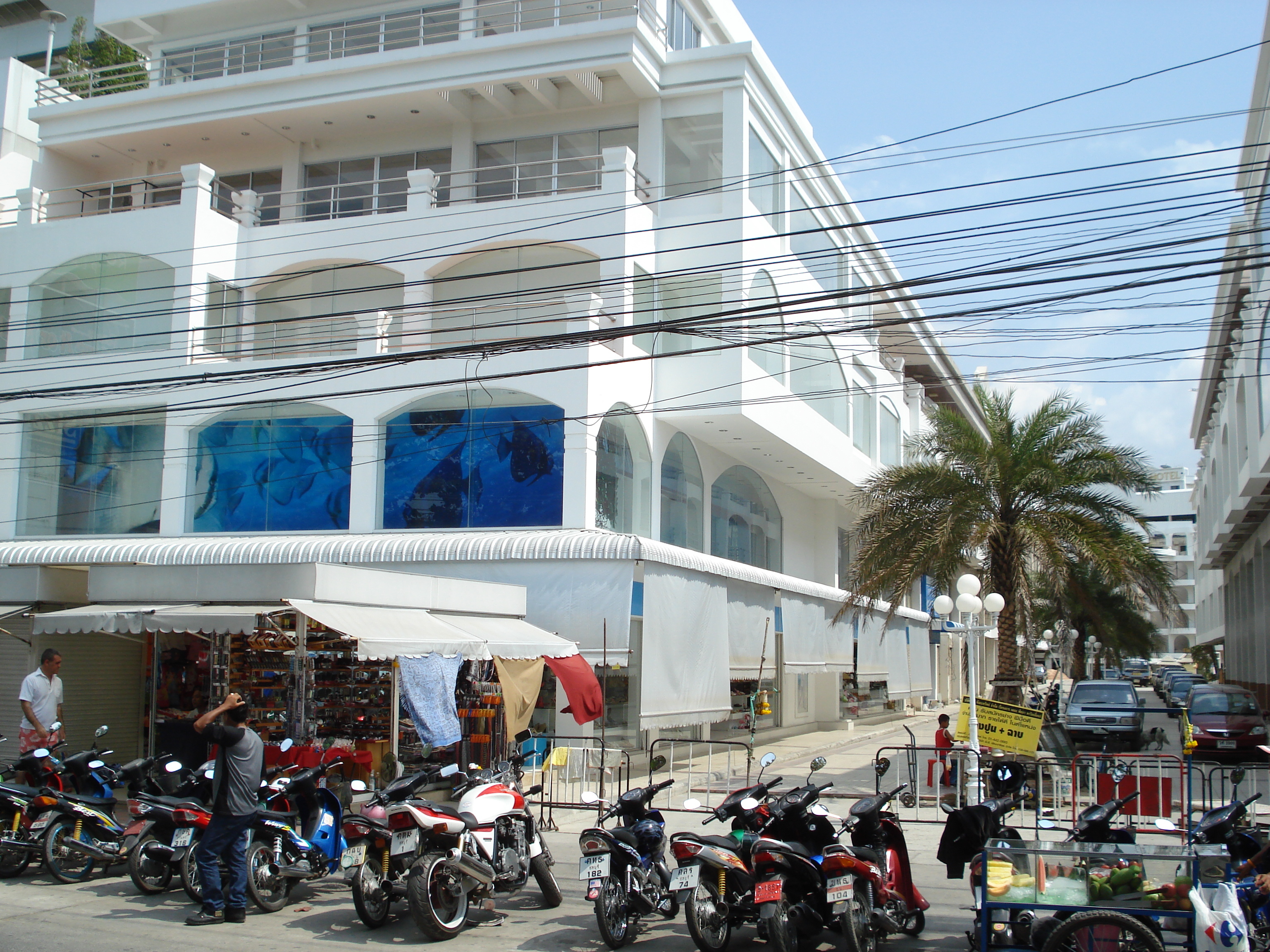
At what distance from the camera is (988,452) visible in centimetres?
2164

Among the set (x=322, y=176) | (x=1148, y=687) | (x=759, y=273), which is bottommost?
(x=1148, y=687)

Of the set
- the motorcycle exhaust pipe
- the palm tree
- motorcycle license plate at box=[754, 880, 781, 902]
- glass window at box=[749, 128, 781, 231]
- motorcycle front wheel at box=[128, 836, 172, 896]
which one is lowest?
motorcycle front wheel at box=[128, 836, 172, 896]

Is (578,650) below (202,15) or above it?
below

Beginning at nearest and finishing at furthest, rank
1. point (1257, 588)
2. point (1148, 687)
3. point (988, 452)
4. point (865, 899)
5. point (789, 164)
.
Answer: point (865, 899), point (988, 452), point (789, 164), point (1257, 588), point (1148, 687)

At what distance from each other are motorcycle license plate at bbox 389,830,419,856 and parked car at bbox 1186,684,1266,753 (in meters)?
19.6

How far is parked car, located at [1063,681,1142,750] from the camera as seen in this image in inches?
920

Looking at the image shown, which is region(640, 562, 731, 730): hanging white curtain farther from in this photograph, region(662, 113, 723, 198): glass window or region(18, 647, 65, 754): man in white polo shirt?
region(662, 113, 723, 198): glass window

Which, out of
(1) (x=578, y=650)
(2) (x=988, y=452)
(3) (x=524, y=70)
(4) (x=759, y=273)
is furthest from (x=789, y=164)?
(1) (x=578, y=650)

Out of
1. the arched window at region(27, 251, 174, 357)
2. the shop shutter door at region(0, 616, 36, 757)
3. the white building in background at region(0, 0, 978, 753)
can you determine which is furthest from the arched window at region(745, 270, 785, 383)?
the shop shutter door at region(0, 616, 36, 757)

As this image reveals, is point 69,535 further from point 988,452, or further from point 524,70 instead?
point 988,452

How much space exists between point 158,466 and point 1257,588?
35010 mm

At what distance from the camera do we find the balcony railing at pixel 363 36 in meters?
25.8

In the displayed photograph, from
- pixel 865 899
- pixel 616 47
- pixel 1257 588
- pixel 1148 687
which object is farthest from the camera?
pixel 1148 687

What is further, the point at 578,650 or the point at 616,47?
the point at 616,47
